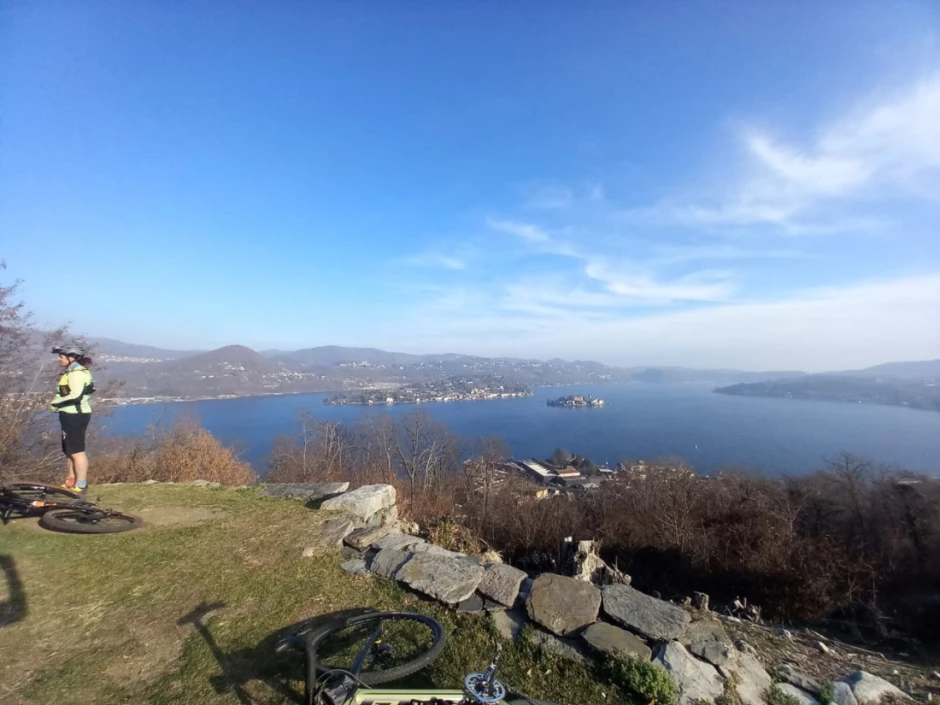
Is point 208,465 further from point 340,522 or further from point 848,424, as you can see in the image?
point 848,424

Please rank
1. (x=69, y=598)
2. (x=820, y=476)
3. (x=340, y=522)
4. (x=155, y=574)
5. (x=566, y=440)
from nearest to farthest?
1. (x=69, y=598)
2. (x=155, y=574)
3. (x=340, y=522)
4. (x=820, y=476)
5. (x=566, y=440)

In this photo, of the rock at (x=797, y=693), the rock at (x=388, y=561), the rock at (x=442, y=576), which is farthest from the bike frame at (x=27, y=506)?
the rock at (x=797, y=693)

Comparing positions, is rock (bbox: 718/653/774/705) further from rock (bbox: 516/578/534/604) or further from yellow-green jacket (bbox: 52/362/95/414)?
yellow-green jacket (bbox: 52/362/95/414)

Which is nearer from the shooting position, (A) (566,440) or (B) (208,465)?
(B) (208,465)

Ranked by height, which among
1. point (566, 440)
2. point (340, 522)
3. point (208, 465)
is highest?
point (340, 522)

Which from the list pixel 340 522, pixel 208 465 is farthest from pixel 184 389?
pixel 340 522

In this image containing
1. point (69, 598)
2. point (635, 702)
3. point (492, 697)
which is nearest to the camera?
point (492, 697)

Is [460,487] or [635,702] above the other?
[635,702]

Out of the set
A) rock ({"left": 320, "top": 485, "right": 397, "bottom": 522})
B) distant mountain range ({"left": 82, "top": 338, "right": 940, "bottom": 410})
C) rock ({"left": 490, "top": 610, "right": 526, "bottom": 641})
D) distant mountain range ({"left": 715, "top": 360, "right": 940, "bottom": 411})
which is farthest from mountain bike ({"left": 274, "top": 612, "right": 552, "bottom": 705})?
distant mountain range ({"left": 715, "top": 360, "right": 940, "bottom": 411})
